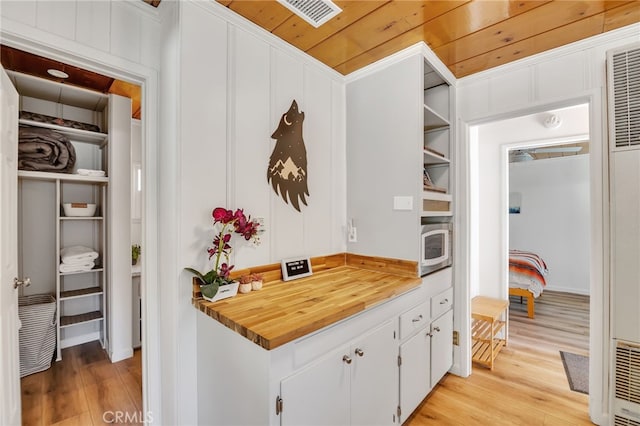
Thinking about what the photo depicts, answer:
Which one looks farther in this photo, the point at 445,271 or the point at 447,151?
the point at 447,151

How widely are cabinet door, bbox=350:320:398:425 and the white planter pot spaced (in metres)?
0.66

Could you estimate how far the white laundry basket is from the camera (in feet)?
7.51

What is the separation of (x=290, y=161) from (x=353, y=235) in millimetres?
818

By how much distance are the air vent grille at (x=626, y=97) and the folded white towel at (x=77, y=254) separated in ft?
13.9

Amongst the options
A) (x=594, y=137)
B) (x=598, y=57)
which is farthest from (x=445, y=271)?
(x=598, y=57)

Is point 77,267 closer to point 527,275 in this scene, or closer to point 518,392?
point 518,392

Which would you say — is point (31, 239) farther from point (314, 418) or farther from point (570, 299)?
point (570, 299)

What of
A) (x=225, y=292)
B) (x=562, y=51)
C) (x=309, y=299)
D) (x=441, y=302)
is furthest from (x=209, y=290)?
(x=562, y=51)

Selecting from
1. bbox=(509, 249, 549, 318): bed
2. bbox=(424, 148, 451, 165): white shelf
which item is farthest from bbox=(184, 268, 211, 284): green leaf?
bbox=(509, 249, 549, 318): bed

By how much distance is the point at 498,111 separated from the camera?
225 cm

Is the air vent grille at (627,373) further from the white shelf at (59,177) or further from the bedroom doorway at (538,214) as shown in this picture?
the white shelf at (59,177)

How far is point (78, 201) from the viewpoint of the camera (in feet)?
9.55

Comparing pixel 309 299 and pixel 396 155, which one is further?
pixel 396 155

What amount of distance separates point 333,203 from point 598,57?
2022 mm
